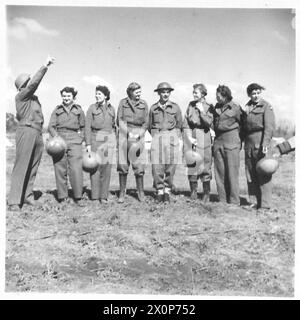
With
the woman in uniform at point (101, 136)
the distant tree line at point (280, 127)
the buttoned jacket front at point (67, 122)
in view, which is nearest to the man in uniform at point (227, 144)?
the distant tree line at point (280, 127)

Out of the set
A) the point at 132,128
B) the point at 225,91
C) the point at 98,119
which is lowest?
the point at 132,128

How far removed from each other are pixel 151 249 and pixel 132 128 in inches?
94.3

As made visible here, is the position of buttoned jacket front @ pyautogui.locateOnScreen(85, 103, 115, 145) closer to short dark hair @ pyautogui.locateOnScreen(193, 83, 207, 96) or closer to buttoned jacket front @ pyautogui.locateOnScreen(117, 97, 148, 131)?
buttoned jacket front @ pyautogui.locateOnScreen(117, 97, 148, 131)

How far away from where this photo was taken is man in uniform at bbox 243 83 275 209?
843 cm

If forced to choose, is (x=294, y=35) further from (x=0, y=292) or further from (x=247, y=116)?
(x=0, y=292)

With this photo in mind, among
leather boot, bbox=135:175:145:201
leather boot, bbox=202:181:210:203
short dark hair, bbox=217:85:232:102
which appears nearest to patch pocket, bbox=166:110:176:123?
short dark hair, bbox=217:85:232:102

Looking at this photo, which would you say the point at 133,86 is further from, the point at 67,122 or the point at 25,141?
the point at 25,141

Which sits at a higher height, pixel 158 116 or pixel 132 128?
pixel 158 116

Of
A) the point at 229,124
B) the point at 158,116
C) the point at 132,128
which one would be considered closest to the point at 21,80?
the point at 132,128

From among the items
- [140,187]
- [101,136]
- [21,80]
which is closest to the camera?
[21,80]

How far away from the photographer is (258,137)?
8578 mm
